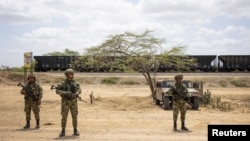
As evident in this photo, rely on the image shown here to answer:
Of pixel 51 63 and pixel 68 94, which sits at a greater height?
pixel 51 63

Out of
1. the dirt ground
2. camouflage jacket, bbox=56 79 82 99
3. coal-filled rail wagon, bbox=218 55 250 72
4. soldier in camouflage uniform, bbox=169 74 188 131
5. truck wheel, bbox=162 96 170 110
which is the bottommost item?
the dirt ground

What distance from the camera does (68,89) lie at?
1128 centimetres

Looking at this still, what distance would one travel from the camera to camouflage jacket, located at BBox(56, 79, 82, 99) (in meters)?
11.2

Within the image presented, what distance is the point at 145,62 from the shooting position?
2300 cm

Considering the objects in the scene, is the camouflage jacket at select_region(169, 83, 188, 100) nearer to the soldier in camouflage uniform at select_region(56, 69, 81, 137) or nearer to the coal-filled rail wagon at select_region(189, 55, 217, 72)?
the soldier in camouflage uniform at select_region(56, 69, 81, 137)

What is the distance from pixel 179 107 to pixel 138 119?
10.6ft

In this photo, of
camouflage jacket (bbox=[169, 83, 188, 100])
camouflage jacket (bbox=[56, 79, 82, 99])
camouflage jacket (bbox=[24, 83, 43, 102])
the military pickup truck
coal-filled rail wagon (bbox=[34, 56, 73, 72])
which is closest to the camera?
camouflage jacket (bbox=[56, 79, 82, 99])

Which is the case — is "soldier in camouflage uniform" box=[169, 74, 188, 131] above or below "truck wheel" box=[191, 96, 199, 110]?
above

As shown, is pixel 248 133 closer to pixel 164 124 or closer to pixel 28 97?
pixel 164 124

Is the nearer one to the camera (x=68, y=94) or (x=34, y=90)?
(x=68, y=94)

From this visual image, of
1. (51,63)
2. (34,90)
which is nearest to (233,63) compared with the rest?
(51,63)

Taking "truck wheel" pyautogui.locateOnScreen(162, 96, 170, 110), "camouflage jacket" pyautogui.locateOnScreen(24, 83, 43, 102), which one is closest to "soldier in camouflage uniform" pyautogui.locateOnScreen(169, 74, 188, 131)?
"camouflage jacket" pyautogui.locateOnScreen(24, 83, 43, 102)

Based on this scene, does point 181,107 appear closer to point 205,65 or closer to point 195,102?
point 195,102

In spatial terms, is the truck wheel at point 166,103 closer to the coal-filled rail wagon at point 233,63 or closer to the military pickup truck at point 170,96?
the military pickup truck at point 170,96
